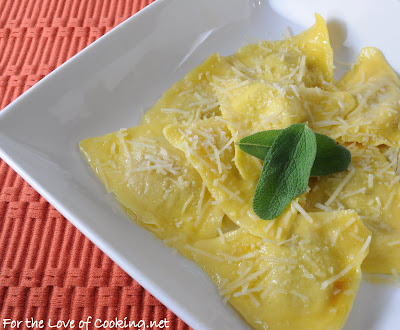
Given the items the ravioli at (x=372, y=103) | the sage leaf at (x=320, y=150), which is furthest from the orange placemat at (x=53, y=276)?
the ravioli at (x=372, y=103)

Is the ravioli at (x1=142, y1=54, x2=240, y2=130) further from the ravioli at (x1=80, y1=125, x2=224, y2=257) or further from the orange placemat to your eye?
the orange placemat

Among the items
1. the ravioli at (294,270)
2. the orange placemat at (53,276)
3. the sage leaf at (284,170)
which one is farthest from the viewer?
the orange placemat at (53,276)

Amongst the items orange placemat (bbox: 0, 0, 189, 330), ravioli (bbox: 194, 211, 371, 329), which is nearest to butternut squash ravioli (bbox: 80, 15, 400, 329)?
ravioli (bbox: 194, 211, 371, 329)

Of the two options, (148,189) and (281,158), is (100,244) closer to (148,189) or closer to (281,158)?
(148,189)

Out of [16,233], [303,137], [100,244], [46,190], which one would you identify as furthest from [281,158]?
[16,233]

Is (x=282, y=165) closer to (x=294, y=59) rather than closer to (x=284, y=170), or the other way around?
(x=284, y=170)

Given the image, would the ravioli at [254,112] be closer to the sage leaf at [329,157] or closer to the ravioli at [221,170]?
the ravioli at [221,170]

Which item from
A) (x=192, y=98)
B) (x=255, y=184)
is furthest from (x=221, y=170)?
(x=192, y=98)
